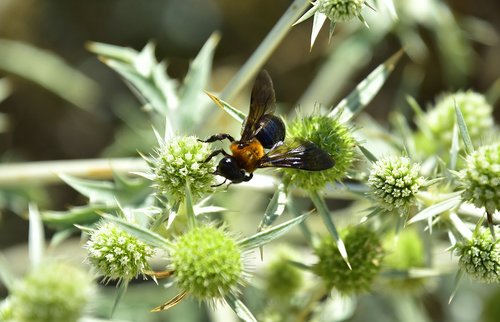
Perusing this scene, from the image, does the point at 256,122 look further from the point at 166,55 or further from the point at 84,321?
the point at 166,55

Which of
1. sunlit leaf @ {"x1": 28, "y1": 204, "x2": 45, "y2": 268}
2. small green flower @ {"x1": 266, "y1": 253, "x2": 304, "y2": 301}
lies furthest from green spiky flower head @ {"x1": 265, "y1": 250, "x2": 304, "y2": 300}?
sunlit leaf @ {"x1": 28, "y1": 204, "x2": 45, "y2": 268}

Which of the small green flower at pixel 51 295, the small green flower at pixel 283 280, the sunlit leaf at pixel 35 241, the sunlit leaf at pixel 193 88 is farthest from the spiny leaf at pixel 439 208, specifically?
the sunlit leaf at pixel 35 241

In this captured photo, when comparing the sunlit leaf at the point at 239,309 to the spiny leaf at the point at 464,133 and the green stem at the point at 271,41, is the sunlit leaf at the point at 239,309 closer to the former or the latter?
the spiny leaf at the point at 464,133

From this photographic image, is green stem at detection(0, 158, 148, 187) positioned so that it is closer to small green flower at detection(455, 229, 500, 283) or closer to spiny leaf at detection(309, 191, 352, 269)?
spiny leaf at detection(309, 191, 352, 269)

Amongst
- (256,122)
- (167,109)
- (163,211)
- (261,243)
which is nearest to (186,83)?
(167,109)

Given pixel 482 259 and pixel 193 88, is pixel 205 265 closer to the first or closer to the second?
pixel 482 259
